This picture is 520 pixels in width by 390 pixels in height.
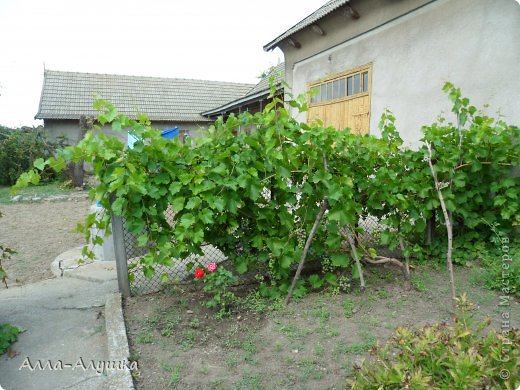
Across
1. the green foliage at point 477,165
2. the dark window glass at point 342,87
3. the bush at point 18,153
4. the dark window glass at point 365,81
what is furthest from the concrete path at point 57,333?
the bush at point 18,153

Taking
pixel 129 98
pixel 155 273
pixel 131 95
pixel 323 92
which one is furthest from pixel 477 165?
pixel 129 98

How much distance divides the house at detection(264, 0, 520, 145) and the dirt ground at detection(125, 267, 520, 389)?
3.00 meters

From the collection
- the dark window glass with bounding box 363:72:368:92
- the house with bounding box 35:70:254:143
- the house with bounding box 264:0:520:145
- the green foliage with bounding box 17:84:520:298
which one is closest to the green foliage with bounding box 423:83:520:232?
the green foliage with bounding box 17:84:520:298

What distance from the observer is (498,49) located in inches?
175

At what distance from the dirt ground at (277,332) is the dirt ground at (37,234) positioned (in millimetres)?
1159

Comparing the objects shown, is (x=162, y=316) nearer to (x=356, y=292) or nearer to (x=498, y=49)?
(x=356, y=292)

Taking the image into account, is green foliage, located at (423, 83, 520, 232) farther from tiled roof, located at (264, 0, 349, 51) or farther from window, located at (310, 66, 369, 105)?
tiled roof, located at (264, 0, 349, 51)

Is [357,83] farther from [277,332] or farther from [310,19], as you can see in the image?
[277,332]

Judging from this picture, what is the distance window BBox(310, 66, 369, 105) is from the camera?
672 centimetres

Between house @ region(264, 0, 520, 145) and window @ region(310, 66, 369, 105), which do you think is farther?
window @ region(310, 66, 369, 105)

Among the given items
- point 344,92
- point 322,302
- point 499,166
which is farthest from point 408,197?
point 344,92

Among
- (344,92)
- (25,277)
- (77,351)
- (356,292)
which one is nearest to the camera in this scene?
(77,351)

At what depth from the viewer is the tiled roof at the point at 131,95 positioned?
56.2 ft

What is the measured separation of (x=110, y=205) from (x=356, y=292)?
7.35 feet
